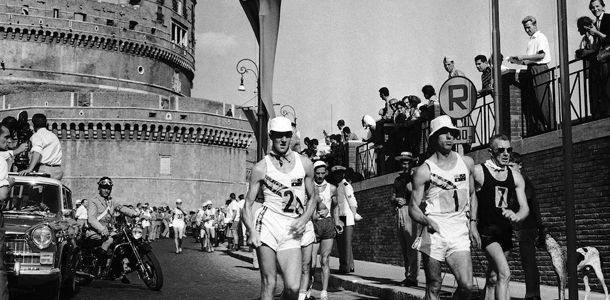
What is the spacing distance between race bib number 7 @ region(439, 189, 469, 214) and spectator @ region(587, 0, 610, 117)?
4.49 m

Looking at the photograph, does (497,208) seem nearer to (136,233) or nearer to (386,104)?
(136,233)

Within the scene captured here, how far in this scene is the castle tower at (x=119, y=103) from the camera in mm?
63000

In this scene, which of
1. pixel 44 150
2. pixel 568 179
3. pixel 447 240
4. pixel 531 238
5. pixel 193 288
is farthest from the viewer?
pixel 193 288

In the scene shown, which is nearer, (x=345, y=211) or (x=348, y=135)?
(x=345, y=211)

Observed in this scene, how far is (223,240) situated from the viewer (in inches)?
1366

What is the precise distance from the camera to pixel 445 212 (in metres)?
6.27

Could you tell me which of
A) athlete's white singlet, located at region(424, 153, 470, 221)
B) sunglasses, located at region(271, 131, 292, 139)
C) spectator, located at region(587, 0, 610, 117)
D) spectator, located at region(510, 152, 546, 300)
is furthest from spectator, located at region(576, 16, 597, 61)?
sunglasses, located at region(271, 131, 292, 139)

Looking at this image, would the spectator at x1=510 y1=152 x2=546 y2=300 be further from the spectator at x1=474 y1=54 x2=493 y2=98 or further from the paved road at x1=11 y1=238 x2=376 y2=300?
the spectator at x1=474 y1=54 x2=493 y2=98

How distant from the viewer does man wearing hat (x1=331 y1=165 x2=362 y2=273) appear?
12.1 metres

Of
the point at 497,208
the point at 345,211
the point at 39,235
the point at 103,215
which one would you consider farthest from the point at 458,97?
the point at 103,215

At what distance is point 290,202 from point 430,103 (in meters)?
9.08

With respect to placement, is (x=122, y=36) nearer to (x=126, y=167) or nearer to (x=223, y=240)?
(x=126, y=167)

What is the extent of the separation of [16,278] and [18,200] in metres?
1.31

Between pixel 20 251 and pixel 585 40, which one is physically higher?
pixel 585 40
